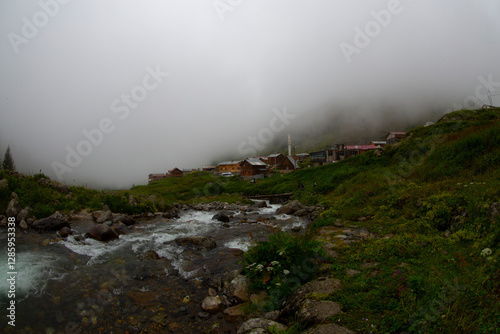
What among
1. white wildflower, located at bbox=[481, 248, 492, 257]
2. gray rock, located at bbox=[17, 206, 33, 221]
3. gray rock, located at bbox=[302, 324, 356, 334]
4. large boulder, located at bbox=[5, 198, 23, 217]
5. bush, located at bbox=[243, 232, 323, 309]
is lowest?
bush, located at bbox=[243, 232, 323, 309]

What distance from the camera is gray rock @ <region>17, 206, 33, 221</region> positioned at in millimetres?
12664

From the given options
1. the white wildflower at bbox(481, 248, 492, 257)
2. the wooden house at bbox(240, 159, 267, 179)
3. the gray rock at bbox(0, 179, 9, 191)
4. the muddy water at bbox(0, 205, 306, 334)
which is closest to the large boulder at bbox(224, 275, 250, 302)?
the muddy water at bbox(0, 205, 306, 334)

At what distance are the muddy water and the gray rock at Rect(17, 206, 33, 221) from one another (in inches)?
81.8

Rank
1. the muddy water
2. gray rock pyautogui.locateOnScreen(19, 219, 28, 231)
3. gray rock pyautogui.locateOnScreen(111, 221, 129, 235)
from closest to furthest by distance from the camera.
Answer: the muddy water, gray rock pyautogui.locateOnScreen(19, 219, 28, 231), gray rock pyautogui.locateOnScreen(111, 221, 129, 235)

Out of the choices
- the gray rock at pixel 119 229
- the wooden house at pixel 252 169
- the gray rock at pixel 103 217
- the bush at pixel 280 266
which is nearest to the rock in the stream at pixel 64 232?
the gray rock at pixel 119 229

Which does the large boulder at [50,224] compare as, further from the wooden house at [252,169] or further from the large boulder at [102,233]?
the wooden house at [252,169]

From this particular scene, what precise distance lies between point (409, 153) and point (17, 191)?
36.6 metres

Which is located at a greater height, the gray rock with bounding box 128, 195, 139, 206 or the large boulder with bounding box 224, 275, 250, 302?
the large boulder with bounding box 224, 275, 250, 302

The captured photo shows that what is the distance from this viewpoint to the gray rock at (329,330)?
3.96m

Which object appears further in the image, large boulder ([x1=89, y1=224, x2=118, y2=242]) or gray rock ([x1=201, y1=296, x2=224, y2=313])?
large boulder ([x1=89, y1=224, x2=118, y2=242])

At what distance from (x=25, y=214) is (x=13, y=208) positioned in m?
0.85

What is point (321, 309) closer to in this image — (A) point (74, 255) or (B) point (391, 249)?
(B) point (391, 249)

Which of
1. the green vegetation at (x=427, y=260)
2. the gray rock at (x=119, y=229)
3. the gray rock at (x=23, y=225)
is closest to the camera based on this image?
the green vegetation at (x=427, y=260)

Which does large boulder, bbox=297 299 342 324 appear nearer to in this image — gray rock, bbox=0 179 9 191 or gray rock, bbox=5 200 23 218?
gray rock, bbox=5 200 23 218
